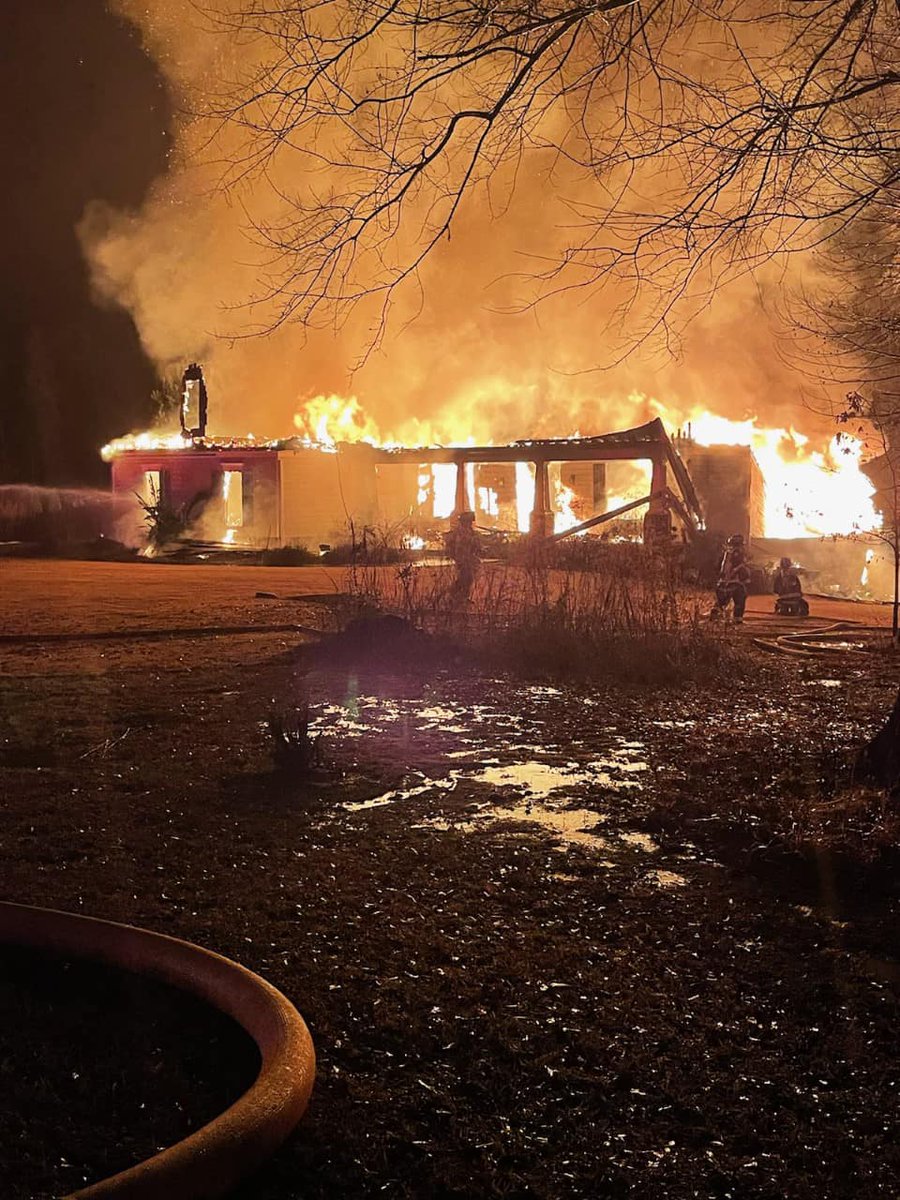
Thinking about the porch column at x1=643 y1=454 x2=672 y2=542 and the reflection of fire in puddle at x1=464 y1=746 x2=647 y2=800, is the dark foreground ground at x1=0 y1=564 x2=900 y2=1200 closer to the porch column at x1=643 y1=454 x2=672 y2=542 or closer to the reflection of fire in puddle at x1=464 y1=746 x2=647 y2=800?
the reflection of fire in puddle at x1=464 y1=746 x2=647 y2=800

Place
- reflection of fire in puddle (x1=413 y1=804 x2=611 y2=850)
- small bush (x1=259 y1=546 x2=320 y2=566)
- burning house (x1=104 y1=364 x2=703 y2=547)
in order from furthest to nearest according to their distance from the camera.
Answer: burning house (x1=104 y1=364 x2=703 y2=547) < small bush (x1=259 y1=546 x2=320 y2=566) < reflection of fire in puddle (x1=413 y1=804 x2=611 y2=850)

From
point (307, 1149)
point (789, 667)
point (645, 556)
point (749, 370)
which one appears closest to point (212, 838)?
point (307, 1149)

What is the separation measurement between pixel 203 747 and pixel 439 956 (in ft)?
11.2

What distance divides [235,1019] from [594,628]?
8.01 meters

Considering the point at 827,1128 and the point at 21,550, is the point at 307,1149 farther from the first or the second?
the point at 21,550

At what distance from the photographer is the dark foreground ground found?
2.60m

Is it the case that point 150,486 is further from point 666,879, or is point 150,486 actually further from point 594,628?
point 666,879

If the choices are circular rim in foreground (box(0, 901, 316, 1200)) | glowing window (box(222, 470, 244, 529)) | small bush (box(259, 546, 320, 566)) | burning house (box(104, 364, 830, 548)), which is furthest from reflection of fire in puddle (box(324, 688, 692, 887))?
glowing window (box(222, 470, 244, 529))

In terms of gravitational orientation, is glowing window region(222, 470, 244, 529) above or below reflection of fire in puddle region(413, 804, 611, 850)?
above

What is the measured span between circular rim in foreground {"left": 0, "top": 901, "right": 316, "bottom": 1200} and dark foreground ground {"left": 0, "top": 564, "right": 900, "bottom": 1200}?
0.14m

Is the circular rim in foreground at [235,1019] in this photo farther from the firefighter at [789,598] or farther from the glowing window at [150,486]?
the glowing window at [150,486]

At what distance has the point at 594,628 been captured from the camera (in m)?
10.7

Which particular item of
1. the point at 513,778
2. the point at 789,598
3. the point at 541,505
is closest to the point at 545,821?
the point at 513,778

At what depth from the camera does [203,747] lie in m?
6.77
